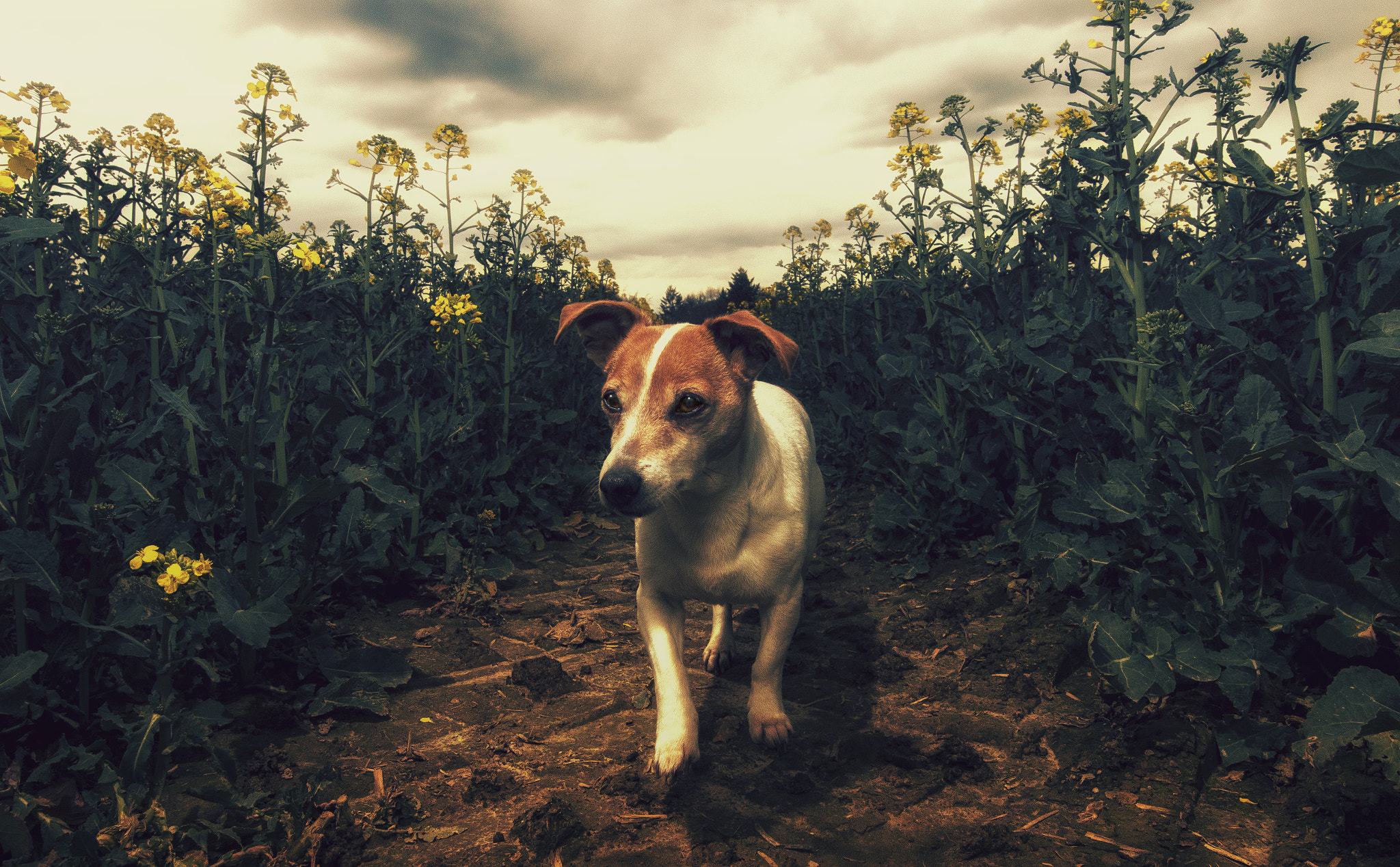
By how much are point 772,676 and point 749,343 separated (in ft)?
4.86

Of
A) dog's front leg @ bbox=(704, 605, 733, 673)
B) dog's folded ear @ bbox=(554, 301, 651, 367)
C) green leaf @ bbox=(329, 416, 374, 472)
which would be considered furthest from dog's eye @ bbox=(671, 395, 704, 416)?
green leaf @ bbox=(329, 416, 374, 472)

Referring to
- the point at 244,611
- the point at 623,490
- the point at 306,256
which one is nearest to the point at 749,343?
the point at 623,490

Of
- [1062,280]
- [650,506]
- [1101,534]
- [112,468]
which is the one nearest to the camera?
[650,506]

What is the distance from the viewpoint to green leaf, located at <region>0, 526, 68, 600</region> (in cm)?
246

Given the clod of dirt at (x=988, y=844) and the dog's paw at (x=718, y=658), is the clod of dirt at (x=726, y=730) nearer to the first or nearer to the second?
the dog's paw at (x=718, y=658)

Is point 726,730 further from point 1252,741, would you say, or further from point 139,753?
point 139,753

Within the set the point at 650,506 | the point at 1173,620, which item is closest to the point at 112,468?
the point at 650,506

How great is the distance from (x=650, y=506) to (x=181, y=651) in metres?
1.99

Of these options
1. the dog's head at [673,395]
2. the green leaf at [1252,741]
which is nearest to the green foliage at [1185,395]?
the green leaf at [1252,741]

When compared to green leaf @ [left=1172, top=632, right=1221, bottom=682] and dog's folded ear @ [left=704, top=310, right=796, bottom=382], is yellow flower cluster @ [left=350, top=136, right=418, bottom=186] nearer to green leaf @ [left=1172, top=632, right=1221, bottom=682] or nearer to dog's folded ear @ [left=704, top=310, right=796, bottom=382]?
dog's folded ear @ [left=704, top=310, right=796, bottom=382]

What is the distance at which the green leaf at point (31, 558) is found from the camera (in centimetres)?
246

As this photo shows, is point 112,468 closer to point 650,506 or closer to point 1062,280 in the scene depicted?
point 650,506

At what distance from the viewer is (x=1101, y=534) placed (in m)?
3.47

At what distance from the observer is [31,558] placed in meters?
2.49
